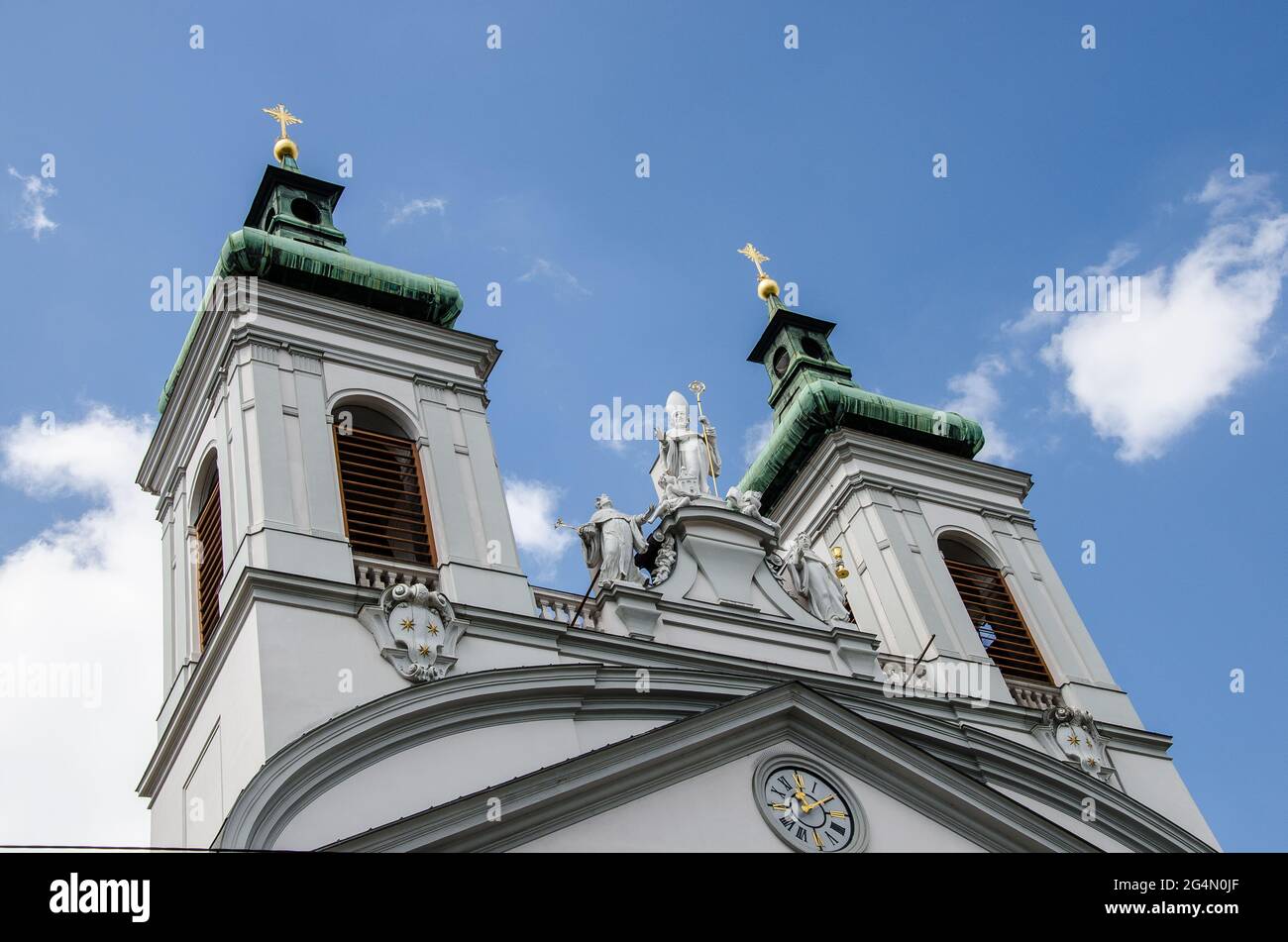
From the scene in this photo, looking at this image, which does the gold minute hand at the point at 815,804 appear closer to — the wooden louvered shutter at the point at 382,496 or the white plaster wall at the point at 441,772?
the white plaster wall at the point at 441,772

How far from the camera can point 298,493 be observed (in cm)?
1881

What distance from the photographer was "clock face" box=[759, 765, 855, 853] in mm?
17188

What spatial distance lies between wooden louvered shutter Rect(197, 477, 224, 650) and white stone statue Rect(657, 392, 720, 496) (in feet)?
17.5

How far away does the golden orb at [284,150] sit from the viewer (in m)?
25.9

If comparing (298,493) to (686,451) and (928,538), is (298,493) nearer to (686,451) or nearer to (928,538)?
(686,451)

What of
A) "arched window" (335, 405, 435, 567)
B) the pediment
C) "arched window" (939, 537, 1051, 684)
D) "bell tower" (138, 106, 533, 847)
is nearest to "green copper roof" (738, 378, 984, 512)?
"arched window" (939, 537, 1051, 684)

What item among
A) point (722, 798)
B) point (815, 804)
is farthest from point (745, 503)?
point (722, 798)

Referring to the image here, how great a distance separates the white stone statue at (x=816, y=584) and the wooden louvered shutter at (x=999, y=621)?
233cm

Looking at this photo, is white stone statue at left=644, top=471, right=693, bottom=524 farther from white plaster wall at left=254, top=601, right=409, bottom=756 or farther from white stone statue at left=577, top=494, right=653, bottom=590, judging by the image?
white plaster wall at left=254, top=601, right=409, bottom=756

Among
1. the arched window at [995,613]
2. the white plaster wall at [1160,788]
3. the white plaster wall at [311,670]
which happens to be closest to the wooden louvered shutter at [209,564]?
the white plaster wall at [311,670]
